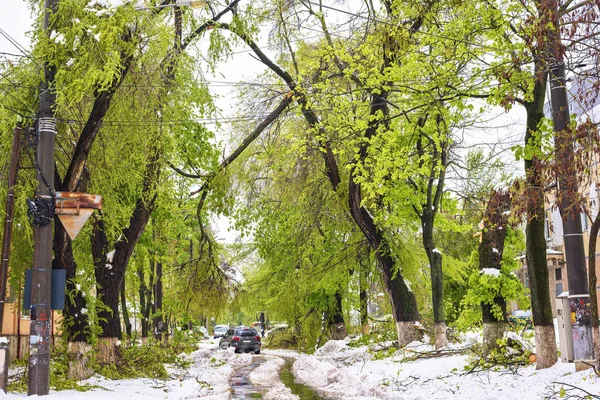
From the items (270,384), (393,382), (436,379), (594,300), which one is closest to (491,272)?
(436,379)

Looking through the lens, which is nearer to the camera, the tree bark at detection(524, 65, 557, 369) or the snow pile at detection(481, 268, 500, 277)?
the tree bark at detection(524, 65, 557, 369)

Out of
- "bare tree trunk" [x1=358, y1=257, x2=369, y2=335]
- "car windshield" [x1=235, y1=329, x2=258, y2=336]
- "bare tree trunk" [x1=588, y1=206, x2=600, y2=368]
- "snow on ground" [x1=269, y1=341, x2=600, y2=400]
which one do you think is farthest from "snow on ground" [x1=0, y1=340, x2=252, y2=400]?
"car windshield" [x1=235, y1=329, x2=258, y2=336]

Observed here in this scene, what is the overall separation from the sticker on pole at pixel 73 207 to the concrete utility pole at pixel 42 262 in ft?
0.68

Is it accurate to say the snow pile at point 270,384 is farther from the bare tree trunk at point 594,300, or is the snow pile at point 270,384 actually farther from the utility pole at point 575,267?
the bare tree trunk at point 594,300

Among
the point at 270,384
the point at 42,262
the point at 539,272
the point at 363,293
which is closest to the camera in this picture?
the point at 42,262

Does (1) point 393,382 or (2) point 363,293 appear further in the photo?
(2) point 363,293

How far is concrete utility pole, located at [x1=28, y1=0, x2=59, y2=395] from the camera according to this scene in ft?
40.3

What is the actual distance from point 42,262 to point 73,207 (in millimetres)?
1171

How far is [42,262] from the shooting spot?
12.5 m

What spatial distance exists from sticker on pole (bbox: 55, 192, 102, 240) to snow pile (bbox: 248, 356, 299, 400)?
6.05m

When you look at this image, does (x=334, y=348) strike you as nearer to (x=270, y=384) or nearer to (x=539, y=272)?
(x=270, y=384)

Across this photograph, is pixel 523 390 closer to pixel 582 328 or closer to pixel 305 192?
pixel 582 328

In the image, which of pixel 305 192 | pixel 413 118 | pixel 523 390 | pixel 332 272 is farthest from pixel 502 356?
pixel 332 272

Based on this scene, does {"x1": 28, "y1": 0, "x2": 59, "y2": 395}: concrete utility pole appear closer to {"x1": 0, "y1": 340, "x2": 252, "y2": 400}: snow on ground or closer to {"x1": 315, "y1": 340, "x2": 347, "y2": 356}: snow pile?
{"x1": 0, "y1": 340, "x2": 252, "y2": 400}: snow on ground
